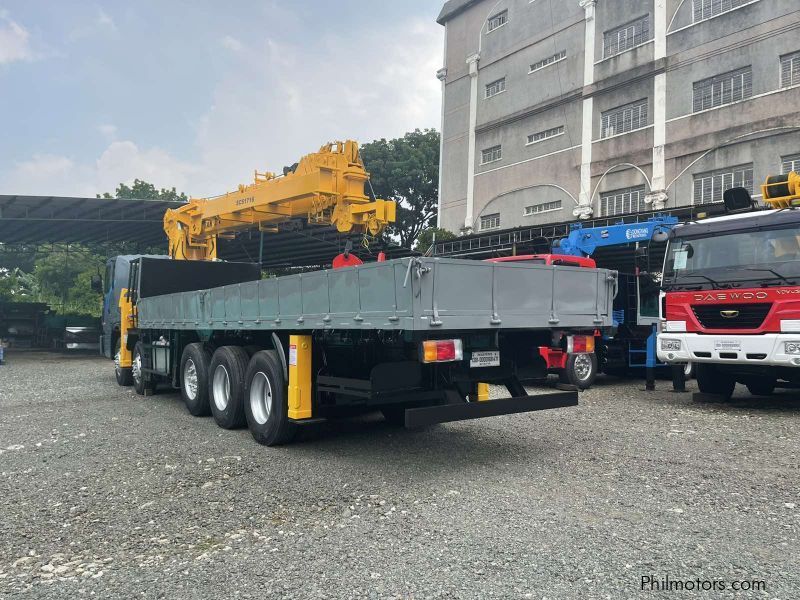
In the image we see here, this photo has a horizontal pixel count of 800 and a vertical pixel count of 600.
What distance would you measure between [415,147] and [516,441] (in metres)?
31.6

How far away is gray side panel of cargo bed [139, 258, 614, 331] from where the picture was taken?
4875 mm

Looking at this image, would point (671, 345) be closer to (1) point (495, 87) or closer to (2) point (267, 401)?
(2) point (267, 401)

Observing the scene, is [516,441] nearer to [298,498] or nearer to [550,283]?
[550,283]

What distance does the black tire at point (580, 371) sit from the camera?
10.8m

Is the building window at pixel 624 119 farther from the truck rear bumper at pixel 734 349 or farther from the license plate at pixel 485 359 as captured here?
the license plate at pixel 485 359

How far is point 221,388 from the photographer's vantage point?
7.86 meters

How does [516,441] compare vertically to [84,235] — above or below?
below

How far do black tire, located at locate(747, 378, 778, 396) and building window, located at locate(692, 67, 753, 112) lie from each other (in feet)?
42.6

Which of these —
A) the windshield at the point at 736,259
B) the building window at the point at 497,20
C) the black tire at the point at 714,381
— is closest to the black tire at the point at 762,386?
the black tire at the point at 714,381

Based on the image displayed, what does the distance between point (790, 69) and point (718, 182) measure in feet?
12.1

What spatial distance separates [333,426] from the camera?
7.82 m

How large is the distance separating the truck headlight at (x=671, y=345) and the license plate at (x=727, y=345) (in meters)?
0.56

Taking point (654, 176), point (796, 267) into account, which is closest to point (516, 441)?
point (796, 267)

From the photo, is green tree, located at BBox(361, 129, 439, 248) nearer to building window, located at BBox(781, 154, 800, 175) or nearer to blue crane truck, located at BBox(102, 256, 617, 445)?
building window, located at BBox(781, 154, 800, 175)
